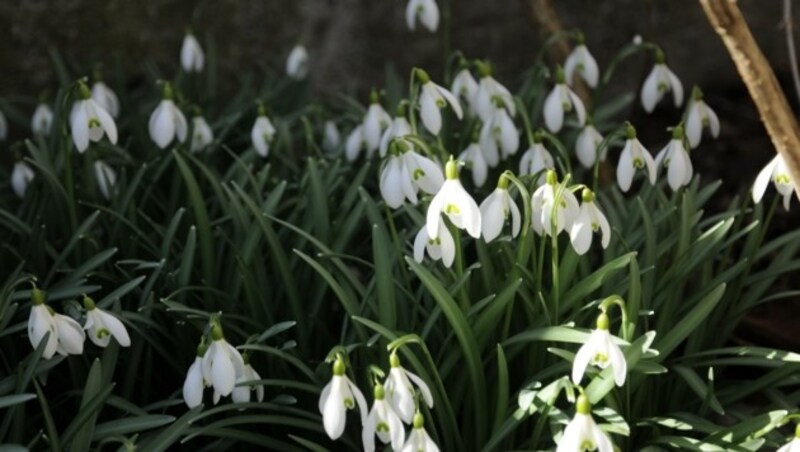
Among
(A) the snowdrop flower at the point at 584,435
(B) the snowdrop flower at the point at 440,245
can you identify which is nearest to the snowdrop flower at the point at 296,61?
(B) the snowdrop flower at the point at 440,245

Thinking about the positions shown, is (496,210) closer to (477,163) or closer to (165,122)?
(477,163)

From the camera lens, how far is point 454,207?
219 centimetres

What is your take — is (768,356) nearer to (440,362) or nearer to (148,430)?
(440,362)

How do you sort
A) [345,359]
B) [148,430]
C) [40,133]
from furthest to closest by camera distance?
[40,133], [148,430], [345,359]

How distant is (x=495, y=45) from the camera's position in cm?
438

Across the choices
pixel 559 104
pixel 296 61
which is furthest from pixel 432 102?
pixel 296 61

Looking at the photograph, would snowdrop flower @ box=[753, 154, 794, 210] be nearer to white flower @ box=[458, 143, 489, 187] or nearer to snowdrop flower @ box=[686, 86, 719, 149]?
snowdrop flower @ box=[686, 86, 719, 149]

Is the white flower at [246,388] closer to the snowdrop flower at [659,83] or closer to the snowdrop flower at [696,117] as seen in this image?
the snowdrop flower at [696,117]

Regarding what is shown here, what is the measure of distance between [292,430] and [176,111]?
89 cm

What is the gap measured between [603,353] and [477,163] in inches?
36.3

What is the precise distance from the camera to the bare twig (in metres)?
2.17

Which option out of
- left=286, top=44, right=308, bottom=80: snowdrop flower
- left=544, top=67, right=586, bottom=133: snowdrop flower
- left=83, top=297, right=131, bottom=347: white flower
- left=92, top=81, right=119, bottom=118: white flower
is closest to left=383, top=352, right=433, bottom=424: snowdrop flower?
left=83, top=297, right=131, bottom=347: white flower

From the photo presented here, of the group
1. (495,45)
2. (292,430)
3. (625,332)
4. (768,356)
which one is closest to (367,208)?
(292,430)

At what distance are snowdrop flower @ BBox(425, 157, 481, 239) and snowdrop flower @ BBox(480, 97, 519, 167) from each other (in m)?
0.79
